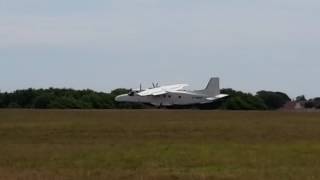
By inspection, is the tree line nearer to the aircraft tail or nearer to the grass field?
the aircraft tail

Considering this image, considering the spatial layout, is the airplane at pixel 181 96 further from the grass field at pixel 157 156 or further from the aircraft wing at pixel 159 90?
the grass field at pixel 157 156

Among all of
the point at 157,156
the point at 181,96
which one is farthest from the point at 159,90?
the point at 157,156

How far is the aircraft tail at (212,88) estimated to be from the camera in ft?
447

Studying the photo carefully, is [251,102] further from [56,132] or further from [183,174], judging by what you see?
[183,174]

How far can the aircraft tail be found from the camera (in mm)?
136250

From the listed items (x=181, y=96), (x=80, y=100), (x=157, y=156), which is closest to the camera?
(x=157, y=156)

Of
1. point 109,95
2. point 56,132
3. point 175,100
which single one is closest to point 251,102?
point 175,100

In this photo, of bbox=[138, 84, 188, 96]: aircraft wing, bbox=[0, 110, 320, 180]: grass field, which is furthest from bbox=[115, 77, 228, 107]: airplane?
bbox=[0, 110, 320, 180]: grass field

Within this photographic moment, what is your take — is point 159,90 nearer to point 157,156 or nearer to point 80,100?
point 80,100

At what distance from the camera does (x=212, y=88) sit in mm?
137000

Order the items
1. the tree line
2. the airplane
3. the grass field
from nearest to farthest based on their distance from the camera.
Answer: the grass field → the tree line → the airplane

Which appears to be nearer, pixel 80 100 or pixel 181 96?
pixel 80 100

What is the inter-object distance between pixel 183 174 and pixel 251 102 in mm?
110978

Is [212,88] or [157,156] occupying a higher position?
[212,88]
